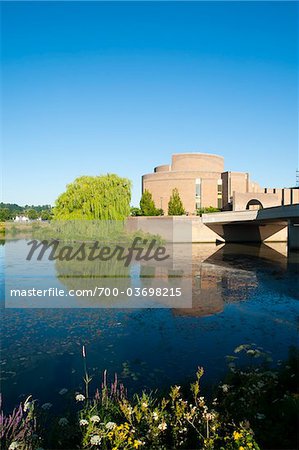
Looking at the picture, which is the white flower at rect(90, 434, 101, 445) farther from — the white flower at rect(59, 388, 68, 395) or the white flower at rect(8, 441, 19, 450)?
the white flower at rect(59, 388, 68, 395)

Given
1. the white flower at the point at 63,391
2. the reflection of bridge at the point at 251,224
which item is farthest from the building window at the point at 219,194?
the white flower at the point at 63,391

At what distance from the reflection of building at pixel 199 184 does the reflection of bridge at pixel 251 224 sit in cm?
→ 749

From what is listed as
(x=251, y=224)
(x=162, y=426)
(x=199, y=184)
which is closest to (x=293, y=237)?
(x=251, y=224)

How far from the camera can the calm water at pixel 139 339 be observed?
7.56 meters

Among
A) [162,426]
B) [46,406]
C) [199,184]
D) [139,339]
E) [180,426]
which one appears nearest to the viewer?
[162,426]

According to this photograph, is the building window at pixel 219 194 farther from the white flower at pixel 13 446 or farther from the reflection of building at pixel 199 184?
the white flower at pixel 13 446

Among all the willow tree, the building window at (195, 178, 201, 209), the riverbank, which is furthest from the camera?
the building window at (195, 178, 201, 209)

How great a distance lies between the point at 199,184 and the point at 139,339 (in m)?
55.2

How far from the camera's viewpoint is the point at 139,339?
10039mm

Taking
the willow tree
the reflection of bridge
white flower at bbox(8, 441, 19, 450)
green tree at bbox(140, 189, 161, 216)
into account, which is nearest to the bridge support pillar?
the reflection of bridge

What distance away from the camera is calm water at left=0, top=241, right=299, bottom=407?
7.56 meters

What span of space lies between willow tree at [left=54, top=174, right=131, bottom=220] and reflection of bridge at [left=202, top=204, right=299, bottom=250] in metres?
13.4

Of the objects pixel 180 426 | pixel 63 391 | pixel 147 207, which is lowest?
pixel 63 391

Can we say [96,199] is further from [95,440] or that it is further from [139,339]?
[95,440]
